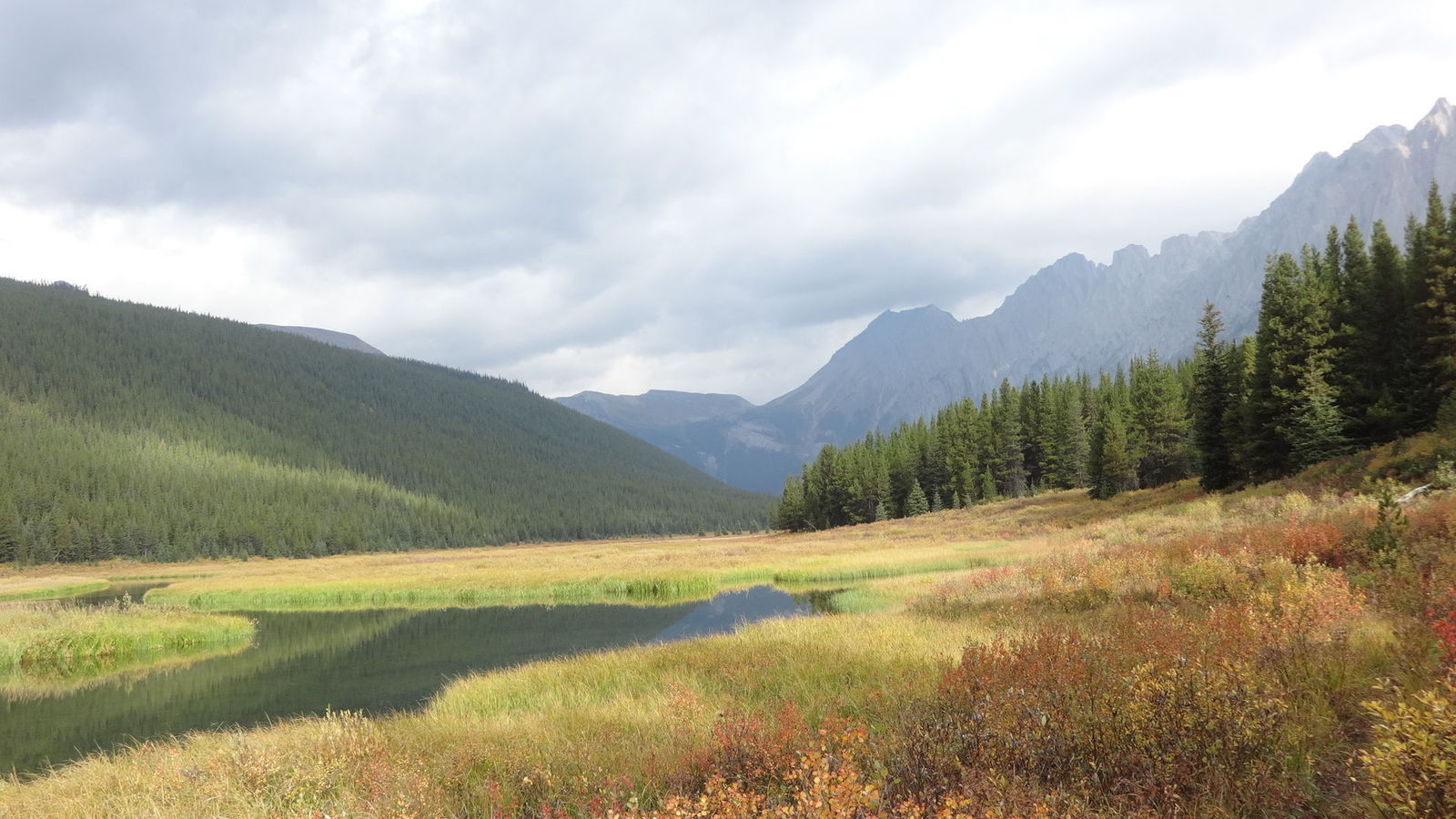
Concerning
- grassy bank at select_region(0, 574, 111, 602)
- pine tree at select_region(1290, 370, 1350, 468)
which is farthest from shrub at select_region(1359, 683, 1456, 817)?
Answer: grassy bank at select_region(0, 574, 111, 602)

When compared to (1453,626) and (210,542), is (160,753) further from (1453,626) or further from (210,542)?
(210,542)

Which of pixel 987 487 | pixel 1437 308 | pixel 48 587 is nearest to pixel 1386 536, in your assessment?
pixel 1437 308

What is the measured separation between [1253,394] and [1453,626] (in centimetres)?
4528

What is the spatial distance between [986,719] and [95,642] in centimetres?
3392

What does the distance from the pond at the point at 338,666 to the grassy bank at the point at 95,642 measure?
1793 millimetres

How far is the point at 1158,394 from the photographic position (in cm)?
6831

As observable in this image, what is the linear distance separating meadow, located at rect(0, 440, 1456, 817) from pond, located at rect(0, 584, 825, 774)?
4.75m

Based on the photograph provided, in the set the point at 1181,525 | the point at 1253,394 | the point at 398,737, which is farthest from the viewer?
the point at 1253,394

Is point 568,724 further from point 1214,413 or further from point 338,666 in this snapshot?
point 1214,413

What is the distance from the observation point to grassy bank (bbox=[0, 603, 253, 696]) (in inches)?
909

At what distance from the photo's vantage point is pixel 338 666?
2352 cm

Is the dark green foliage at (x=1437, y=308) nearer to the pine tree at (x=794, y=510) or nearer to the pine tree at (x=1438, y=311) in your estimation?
the pine tree at (x=1438, y=311)

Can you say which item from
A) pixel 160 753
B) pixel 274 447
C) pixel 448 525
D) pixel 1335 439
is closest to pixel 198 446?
pixel 274 447

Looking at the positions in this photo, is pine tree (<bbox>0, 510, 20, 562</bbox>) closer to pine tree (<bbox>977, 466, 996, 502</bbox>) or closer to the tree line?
pine tree (<bbox>977, 466, 996, 502</bbox>)
